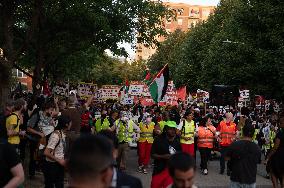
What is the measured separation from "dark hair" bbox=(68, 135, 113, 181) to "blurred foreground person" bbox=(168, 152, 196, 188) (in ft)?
3.97

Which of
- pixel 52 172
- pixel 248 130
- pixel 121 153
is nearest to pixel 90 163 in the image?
pixel 248 130

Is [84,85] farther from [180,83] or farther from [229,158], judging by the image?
[180,83]

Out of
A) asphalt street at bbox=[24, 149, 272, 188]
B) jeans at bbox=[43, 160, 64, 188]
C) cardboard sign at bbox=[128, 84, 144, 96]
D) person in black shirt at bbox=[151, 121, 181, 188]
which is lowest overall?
asphalt street at bbox=[24, 149, 272, 188]

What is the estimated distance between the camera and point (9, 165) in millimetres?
4922

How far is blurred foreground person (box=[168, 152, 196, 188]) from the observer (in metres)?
4.16

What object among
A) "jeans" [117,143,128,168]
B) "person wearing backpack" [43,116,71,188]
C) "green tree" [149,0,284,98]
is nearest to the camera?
"person wearing backpack" [43,116,71,188]

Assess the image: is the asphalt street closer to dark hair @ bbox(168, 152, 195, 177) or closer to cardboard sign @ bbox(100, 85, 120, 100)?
dark hair @ bbox(168, 152, 195, 177)

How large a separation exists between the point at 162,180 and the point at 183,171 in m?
3.05

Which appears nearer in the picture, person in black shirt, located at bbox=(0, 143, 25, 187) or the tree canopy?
person in black shirt, located at bbox=(0, 143, 25, 187)

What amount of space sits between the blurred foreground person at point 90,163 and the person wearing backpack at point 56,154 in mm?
→ 4556

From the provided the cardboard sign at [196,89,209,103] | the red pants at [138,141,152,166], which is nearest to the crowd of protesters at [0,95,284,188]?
the red pants at [138,141,152,166]

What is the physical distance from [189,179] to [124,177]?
0.54 m

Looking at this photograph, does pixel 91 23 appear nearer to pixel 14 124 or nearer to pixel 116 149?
pixel 14 124

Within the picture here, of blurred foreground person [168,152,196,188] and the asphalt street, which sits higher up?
blurred foreground person [168,152,196,188]
